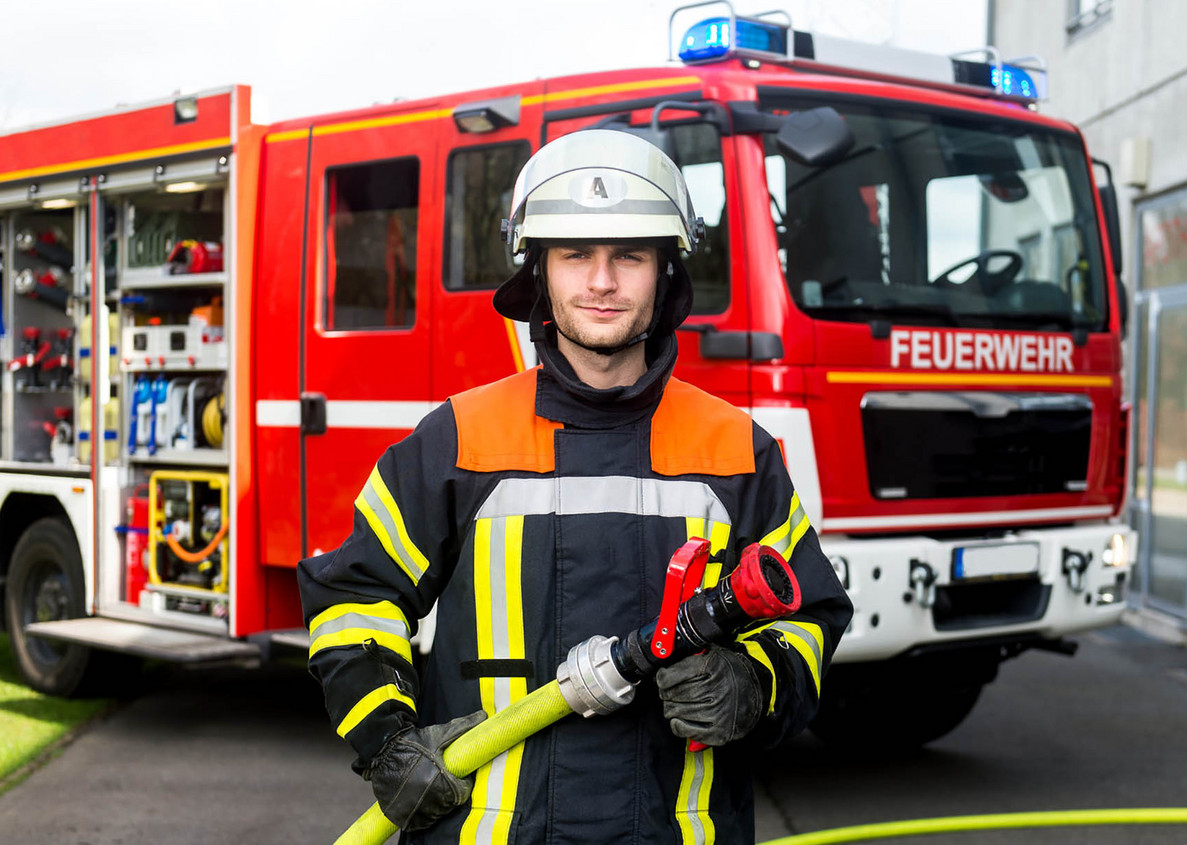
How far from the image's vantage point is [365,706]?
216 centimetres

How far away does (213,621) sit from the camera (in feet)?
20.8

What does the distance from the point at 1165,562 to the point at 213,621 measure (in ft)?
23.5

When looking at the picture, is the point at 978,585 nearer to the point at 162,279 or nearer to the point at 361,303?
the point at 361,303

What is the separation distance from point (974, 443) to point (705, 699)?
11.3 ft

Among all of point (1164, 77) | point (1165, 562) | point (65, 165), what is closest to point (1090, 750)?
point (1165, 562)

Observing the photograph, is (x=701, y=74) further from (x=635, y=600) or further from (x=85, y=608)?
(x=85, y=608)

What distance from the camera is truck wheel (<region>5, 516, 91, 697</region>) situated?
696 cm

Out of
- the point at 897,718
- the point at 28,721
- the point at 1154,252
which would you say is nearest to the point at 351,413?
the point at 28,721

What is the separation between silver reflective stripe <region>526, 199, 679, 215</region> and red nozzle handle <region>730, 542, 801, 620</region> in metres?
0.66

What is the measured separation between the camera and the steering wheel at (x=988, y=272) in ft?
17.5

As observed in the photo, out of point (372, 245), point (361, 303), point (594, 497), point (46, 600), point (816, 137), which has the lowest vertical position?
point (46, 600)

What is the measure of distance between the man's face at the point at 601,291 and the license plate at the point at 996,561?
10.0 feet

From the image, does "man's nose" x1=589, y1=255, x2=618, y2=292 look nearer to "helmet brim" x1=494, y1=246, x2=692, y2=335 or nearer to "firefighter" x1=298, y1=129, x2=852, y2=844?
"firefighter" x1=298, y1=129, x2=852, y2=844

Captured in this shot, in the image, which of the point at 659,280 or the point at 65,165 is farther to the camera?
the point at 65,165
